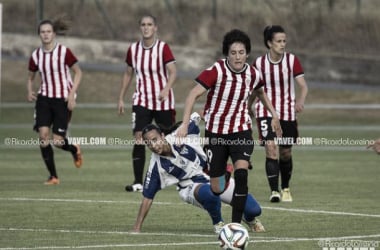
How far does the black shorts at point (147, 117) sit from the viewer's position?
677 inches

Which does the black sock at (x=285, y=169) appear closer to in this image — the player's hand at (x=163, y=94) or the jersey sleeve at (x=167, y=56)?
the player's hand at (x=163, y=94)

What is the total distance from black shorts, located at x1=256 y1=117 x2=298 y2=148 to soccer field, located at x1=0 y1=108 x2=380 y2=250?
29.7 inches

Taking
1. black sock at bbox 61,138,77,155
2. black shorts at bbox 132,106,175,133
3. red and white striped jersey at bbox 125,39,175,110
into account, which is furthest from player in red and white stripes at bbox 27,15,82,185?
black shorts at bbox 132,106,175,133

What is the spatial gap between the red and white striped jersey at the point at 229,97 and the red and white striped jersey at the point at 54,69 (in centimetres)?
614

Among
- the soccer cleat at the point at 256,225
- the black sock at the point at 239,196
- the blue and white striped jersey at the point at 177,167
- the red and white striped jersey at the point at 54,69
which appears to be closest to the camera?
the black sock at the point at 239,196

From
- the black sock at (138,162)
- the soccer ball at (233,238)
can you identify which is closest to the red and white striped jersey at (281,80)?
the black sock at (138,162)

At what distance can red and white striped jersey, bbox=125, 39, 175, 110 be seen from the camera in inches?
681

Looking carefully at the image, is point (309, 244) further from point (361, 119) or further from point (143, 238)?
point (361, 119)

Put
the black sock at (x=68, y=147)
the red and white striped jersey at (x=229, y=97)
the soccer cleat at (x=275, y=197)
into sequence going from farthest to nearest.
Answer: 1. the black sock at (x=68, y=147)
2. the soccer cleat at (x=275, y=197)
3. the red and white striped jersey at (x=229, y=97)

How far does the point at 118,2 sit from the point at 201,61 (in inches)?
230

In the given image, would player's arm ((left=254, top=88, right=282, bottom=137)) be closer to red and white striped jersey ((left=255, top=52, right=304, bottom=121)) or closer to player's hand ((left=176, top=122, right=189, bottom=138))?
player's hand ((left=176, top=122, right=189, bottom=138))

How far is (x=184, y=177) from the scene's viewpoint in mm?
12461

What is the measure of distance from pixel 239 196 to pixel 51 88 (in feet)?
22.8

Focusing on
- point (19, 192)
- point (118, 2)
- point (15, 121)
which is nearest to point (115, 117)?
point (15, 121)
